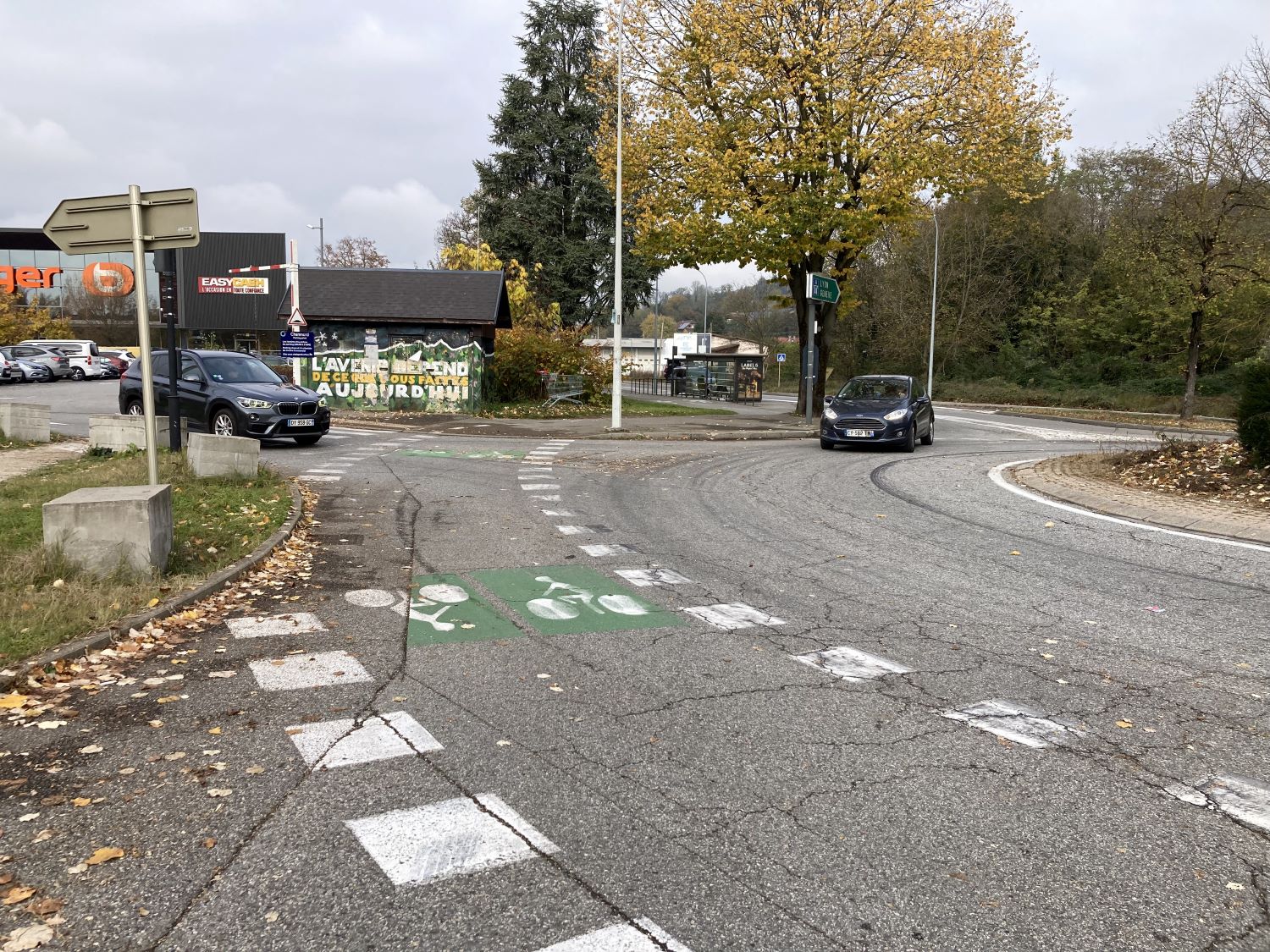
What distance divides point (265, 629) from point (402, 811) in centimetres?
272

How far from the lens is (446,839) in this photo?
9.91 feet

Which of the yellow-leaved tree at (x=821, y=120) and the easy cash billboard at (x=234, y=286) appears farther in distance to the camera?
the easy cash billboard at (x=234, y=286)

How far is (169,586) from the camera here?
6027mm

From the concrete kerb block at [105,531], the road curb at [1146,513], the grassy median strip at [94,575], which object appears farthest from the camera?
the road curb at [1146,513]

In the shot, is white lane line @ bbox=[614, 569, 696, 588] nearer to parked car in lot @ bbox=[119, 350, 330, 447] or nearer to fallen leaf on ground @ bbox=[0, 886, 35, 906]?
fallen leaf on ground @ bbox=[0, 886, 35, 906]

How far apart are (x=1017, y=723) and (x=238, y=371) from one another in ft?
50.8

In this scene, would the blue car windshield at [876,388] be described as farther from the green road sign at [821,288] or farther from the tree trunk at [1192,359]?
the tree trunk at [1192,359]

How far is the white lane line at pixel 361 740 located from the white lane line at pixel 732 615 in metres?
2.34

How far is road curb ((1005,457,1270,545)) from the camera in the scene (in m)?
8.43

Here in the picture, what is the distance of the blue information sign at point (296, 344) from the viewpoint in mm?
23906

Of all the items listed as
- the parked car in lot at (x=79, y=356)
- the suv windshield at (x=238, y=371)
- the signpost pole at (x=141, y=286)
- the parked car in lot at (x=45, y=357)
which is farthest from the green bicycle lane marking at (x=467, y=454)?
the parked car in lot at (x=79, y=356)

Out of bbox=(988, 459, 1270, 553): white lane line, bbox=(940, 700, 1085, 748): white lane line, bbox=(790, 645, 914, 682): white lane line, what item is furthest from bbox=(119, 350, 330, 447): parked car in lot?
bbox=(940, 700, 1085, 748): white lane line

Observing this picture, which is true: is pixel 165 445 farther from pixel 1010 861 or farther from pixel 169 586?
pixel 1010 861

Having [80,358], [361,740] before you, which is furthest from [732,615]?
[80,358]
